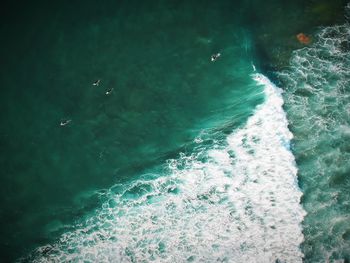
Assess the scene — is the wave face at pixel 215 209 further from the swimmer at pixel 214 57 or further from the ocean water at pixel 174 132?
the swimmer at pixel 214 57

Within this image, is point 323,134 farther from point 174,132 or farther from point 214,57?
point 174,132

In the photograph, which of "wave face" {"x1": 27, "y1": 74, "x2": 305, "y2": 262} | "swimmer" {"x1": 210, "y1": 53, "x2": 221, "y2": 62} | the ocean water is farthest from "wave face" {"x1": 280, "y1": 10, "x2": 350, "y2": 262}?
"swimmer" {"x1": 210, "y1": 53, "x2": 221, "y2": 62}

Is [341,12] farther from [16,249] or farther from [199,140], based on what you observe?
[16,249]

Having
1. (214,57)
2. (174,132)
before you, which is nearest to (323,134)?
(214,57)

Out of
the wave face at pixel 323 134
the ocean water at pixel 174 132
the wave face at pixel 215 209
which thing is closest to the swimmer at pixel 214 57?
the ocean water at pixel 174 132

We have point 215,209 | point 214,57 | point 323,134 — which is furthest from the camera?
point 214,57

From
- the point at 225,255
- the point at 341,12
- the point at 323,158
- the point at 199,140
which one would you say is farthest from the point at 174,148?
the point at 341,12

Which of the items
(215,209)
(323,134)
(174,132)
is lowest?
(215,209)

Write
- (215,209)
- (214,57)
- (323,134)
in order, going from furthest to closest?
1. (214,57)
2. (215,209)
3. (323,134)
